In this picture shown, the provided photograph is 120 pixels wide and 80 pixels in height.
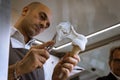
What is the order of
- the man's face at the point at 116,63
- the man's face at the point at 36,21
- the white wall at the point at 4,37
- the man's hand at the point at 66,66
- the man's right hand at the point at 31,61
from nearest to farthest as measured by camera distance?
the white wall at the point at 4,37 < the man's right hand at the point at 31,61 < the man's hand at the point at 66,66 < the man's face at the point at 36,21 < the man's face at the point at 116,63

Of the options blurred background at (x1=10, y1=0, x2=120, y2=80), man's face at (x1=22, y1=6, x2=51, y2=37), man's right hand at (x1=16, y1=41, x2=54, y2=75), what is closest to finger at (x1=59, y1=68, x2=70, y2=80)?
man's right hand at (x1=16, y1=41, x2=54, y2=75)

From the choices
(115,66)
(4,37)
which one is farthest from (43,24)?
(4,37)

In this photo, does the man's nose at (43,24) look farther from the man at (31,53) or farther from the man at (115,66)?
the man at (115,66)

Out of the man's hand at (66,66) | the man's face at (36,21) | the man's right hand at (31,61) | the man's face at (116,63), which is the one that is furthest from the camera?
the man's face at (116,63)

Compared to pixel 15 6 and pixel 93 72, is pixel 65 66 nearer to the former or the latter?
pixel 15 6

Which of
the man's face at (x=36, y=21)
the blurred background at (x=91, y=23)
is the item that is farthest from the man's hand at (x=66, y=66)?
the blurred background at (x=91, y=23)

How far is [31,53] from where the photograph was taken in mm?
821

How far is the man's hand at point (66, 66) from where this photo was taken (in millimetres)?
926

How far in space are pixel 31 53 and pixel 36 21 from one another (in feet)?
1.07

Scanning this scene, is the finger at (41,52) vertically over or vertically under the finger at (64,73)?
over

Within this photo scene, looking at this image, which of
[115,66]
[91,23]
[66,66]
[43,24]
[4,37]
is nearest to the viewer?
[4,37]

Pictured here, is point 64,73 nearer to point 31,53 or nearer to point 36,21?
point 31,53

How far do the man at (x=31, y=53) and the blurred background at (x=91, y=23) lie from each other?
135 mm

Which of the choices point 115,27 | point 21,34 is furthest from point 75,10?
point 21,34
